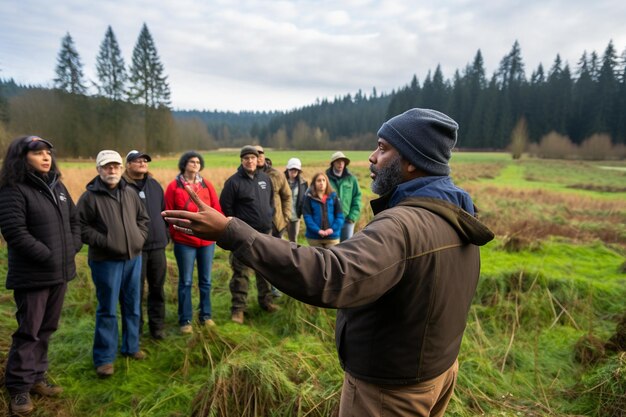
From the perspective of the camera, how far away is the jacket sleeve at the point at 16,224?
9.46ft

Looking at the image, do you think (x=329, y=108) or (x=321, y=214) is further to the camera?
(x=329, y=108)

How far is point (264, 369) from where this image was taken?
112 inches

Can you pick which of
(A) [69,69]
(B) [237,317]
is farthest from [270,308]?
(A) [69,69]

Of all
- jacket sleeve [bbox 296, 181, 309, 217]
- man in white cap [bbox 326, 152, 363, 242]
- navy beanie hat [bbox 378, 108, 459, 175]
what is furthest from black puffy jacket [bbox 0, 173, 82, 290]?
man in white cap [bbox 326, 152, 363, 242]

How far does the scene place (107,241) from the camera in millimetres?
3439

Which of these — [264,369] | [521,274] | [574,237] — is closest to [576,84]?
[574,237]

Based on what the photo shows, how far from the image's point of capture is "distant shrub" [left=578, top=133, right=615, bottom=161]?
168ft

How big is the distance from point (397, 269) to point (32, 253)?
3.15 metres

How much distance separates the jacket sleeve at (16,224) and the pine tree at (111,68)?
38.3 m

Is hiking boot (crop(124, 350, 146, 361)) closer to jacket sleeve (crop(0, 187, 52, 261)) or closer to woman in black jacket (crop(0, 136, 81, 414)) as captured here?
woman in black jacket (crop(0, 136, 81, 414))

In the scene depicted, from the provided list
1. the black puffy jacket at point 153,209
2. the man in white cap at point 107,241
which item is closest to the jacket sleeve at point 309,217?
the black puffy jacket at point 153,209

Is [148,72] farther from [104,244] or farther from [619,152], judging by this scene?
[619,152]

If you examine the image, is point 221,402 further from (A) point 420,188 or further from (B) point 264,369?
(A) point 420,188

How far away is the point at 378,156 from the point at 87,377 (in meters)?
3.68
